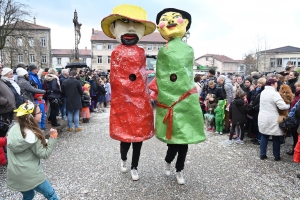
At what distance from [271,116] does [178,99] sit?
2272mm

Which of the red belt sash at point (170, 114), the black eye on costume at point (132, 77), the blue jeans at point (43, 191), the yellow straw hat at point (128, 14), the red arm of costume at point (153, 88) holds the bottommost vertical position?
the blue jeans at point (43, 191)

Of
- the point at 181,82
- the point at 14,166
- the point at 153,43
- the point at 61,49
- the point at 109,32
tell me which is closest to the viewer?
the point at 14,166

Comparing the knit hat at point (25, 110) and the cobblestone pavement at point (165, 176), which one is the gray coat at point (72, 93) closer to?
the cobblestone pavement at point (165, 176)

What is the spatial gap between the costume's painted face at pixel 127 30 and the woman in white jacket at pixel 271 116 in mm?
2743

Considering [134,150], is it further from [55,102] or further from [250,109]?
[55,102]

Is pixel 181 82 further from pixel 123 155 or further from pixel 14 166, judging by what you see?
pixel 14 166

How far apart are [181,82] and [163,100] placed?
0.34 metres

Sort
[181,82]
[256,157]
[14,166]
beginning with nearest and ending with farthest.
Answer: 1. [14,166]
2. [181,82]
3. [256,157]

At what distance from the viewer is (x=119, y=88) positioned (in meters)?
3.35

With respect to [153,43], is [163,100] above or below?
below

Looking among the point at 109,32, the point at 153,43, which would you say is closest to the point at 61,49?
the point at 153,43

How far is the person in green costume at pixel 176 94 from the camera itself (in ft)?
10.5

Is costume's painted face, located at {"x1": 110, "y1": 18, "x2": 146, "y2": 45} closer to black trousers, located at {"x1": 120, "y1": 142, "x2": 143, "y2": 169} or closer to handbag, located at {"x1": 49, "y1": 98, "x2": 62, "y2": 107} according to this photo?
black trousers, located at {"x1": 120, "y1": 142, "x2": 143, "y2": 169}

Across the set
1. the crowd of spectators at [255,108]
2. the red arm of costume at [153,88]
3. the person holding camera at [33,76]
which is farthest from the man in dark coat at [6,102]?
→ the crowd of spectators at [255,108]
